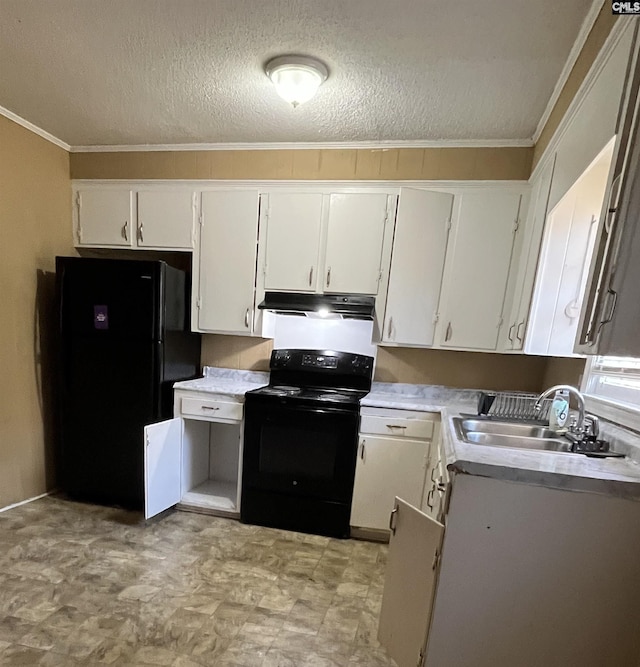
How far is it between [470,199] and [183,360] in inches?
88.3

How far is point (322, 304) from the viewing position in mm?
2494

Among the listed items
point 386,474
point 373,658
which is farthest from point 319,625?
point 386,474

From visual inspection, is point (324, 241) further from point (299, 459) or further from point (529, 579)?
point (529, 579)

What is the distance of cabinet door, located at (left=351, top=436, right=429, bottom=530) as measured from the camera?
7.66 ft

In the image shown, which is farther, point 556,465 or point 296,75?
point 296,75

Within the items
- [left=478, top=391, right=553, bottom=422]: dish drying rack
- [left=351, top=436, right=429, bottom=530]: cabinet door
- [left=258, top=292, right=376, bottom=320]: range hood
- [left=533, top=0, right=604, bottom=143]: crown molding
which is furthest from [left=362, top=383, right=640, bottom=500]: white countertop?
[left=533, top=0, right=604, bottom=143]: crown molding

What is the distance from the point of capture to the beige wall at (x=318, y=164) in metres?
2.37

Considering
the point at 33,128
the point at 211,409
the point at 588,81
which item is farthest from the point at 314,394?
the point at 33,128

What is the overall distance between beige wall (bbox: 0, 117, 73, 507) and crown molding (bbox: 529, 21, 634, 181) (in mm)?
3086

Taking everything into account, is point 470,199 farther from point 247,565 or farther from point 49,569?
point 49,569

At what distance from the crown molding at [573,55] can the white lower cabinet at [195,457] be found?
2399 mm

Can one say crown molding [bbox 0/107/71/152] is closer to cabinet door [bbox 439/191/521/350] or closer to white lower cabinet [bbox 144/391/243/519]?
white lower cabinet [bbox 144/391/243/519]

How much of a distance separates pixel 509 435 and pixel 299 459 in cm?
124

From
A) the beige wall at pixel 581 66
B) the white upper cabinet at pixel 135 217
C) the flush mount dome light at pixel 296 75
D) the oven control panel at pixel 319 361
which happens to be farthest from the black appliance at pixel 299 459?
the beige wall at pixel 581 66
